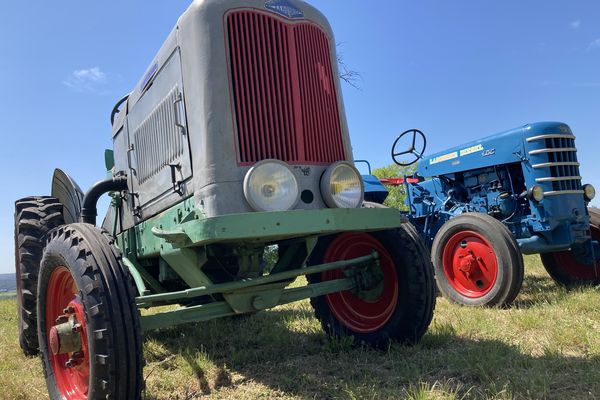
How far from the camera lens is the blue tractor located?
4.63m

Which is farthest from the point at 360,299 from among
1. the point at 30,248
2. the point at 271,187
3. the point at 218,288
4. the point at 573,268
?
the point at 573,268

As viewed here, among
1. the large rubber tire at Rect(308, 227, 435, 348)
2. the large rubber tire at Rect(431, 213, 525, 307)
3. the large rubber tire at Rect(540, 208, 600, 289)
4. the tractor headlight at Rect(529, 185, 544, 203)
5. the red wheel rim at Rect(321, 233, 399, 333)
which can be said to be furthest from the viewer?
the large rubber tire at Rect(540, 208, 600, 289)

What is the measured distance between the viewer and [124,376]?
2.07 metres

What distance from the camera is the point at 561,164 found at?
500 cm

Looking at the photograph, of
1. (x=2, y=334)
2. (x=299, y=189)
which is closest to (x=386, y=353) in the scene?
(x=299, y=189)

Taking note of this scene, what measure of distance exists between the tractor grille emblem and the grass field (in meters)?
2.03

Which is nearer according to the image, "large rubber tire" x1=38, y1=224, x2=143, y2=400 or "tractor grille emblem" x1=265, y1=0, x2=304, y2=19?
"large rubber tire" x1=38, y1=224, x2=143, y2=400

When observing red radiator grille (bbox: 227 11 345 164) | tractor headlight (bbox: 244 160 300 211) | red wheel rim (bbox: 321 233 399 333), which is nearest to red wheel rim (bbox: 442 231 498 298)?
red wheel rim (bbox: 321 233 399 333)

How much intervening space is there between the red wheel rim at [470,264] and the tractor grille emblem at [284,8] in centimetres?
A: 304

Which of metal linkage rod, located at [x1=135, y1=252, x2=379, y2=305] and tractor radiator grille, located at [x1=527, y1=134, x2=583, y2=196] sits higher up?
tractor radiator grille, located at [x1=527, y1=134, x2=583, y2=196]

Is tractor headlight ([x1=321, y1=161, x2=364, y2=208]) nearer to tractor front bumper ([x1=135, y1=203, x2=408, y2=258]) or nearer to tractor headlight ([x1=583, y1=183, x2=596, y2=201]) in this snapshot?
tractor front bumper ([x1=135, y1=203, x2=408, y2=258])

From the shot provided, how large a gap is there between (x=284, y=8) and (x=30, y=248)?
2.52m

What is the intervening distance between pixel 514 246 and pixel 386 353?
6.70 feet

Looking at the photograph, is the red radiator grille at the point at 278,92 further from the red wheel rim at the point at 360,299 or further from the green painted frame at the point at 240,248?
the red wheel rim at the point at 360,299
